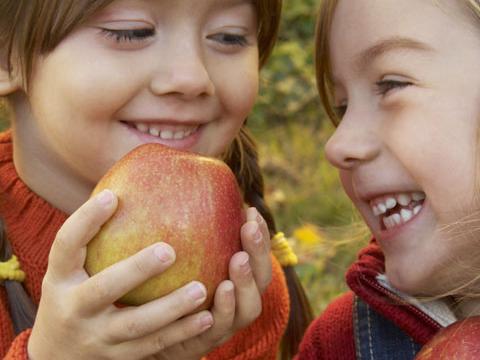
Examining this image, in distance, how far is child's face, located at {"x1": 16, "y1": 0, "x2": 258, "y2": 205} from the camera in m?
1.83

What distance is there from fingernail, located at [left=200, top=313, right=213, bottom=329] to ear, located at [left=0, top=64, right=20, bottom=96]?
72 cm

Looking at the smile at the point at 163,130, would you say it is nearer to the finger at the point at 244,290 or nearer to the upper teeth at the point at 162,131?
the upper teeth at the point at 162,131

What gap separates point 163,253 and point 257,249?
0.23m

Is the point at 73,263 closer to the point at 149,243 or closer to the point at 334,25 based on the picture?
the point at 149,243

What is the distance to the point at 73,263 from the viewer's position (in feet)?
5.25

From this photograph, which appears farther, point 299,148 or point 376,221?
point 299,148

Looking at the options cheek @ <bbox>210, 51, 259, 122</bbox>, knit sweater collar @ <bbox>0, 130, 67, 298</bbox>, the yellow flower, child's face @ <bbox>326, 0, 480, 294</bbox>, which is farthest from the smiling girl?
the yellow flower

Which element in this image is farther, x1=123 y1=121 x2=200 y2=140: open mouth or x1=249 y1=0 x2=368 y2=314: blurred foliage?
x1=249 y1=0 x2=368 y2=314: blurred foliage

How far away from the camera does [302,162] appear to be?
439cm

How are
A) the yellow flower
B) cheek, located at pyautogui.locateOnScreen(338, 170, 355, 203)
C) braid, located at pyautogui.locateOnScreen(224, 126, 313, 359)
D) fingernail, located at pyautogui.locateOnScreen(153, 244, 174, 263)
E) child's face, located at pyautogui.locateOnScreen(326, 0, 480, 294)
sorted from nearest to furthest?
fingernail, located at pyautogui.locateOnScreen(153, 244, 174, 263)
child's face, located at pyautogui.locateOnScreen(326, 0, 480, 294)
cheek, located at pyautogui.locateOnScreen(338, 170, 355, 203)
braid, located at pyautogui.locateOnScreen(224, 126, 313, 359)
the yellow flower

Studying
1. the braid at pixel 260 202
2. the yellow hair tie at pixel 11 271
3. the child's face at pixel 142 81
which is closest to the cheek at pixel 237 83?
the child's face at pixel 142 81

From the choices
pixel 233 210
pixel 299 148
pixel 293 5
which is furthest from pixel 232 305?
pixel 293 5

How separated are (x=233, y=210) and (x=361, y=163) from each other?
369 mm

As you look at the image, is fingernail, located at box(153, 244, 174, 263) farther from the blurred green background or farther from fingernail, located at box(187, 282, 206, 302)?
the blurred green background
